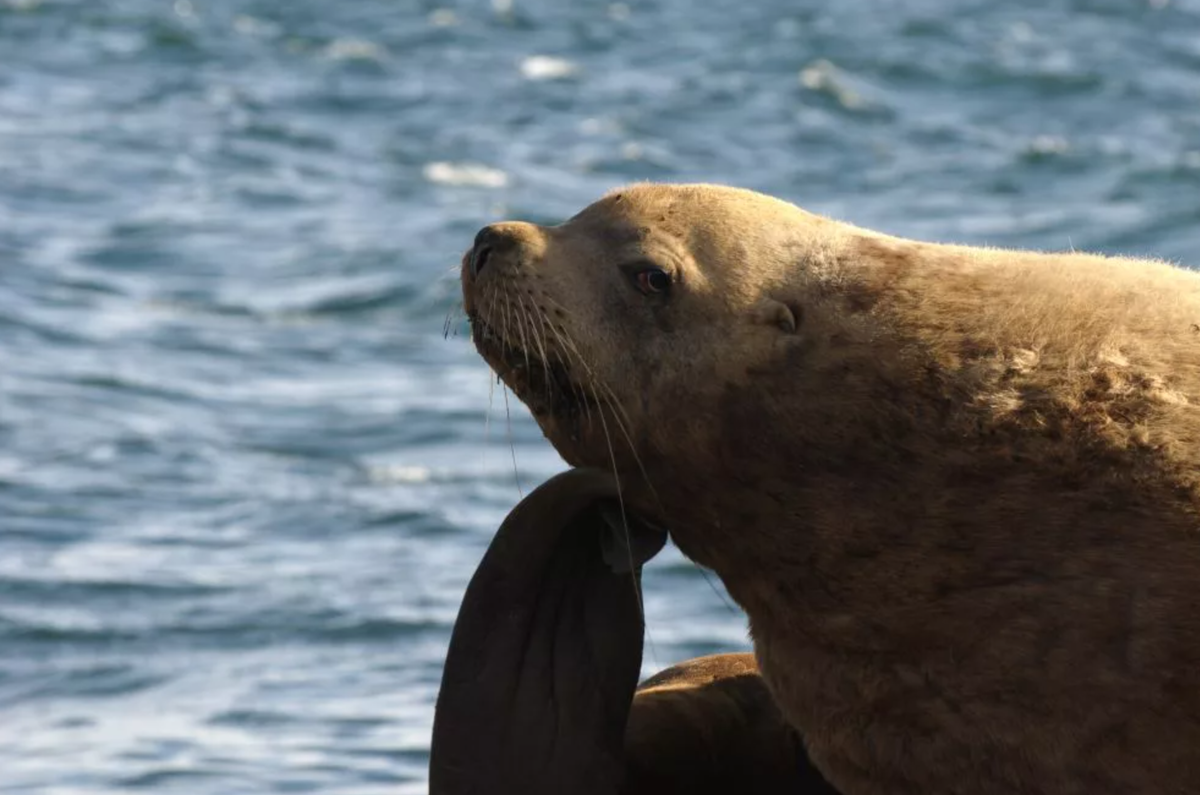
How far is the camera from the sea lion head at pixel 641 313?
5.75m

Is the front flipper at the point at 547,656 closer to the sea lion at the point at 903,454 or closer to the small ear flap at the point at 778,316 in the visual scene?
the sea lion at the point at 903,454

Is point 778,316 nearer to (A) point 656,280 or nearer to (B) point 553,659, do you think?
(A) point 656,280

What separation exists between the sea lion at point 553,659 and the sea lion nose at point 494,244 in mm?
533

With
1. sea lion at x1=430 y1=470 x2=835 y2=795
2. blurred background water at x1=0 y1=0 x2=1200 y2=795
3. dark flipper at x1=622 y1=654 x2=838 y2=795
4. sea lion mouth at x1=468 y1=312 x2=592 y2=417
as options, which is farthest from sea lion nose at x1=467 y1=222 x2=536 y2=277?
blurred background water at x1=0 y1=0 x2=1200 y2=795

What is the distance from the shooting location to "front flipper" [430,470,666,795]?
604 cm

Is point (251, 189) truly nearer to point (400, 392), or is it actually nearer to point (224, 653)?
point (400, 392)

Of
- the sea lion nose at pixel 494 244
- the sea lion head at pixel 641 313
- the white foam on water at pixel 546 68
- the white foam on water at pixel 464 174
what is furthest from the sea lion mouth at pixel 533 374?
the white foam on water at pixel 546 68

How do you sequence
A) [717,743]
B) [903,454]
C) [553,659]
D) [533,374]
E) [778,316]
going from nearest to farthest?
[903,454] < [778,316] < [533,374] < [553,659] < [717,743]

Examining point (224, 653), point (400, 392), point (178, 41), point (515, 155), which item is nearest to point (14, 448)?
point (400, 392)

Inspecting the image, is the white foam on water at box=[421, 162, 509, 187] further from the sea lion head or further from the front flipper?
the sea lion head

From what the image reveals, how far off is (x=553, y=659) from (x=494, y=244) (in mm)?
1022

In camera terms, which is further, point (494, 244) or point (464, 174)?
point (464, 174)

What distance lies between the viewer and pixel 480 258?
235 inches

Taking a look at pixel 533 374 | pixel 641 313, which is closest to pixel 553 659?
pixel 533 374
